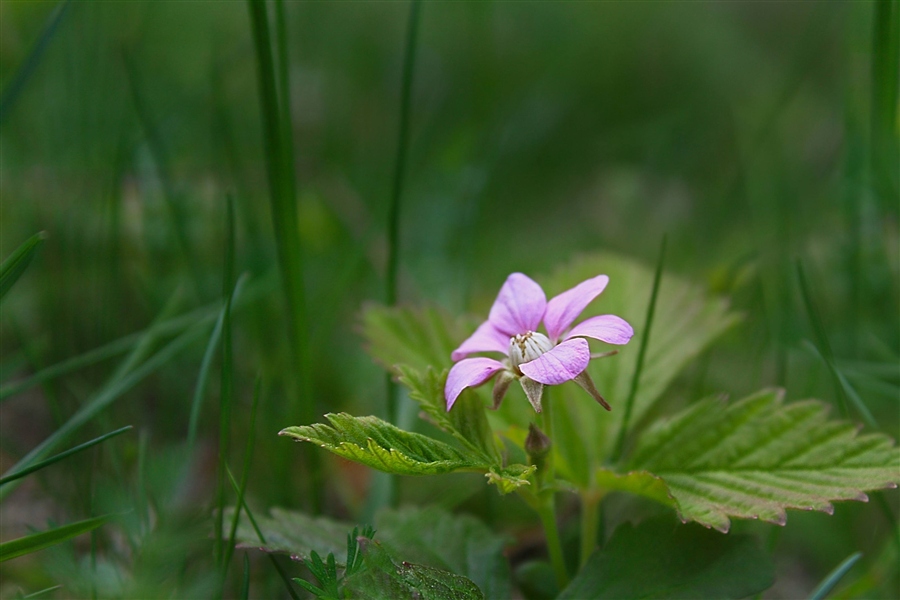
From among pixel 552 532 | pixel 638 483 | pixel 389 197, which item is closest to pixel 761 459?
pixel 638 483

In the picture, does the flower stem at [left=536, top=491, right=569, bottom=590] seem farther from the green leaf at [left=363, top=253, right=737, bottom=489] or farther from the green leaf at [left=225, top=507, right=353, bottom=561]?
the green leaf at [left=225, top=507, right=353, bottom=561]

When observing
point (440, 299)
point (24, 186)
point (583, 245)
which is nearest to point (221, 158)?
point (24, 186)

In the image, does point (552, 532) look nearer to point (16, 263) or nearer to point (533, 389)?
point (533, 389)

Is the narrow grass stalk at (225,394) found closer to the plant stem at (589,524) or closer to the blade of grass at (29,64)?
the blade of grass at (29,64)

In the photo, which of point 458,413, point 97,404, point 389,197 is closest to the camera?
point 458,413

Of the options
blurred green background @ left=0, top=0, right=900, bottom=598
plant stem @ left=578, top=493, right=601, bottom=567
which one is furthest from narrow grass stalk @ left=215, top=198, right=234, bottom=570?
plant stem @ left=578, top=493, right=601, bottom=567

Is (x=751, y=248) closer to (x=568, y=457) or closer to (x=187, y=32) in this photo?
(x=568, y=457)
